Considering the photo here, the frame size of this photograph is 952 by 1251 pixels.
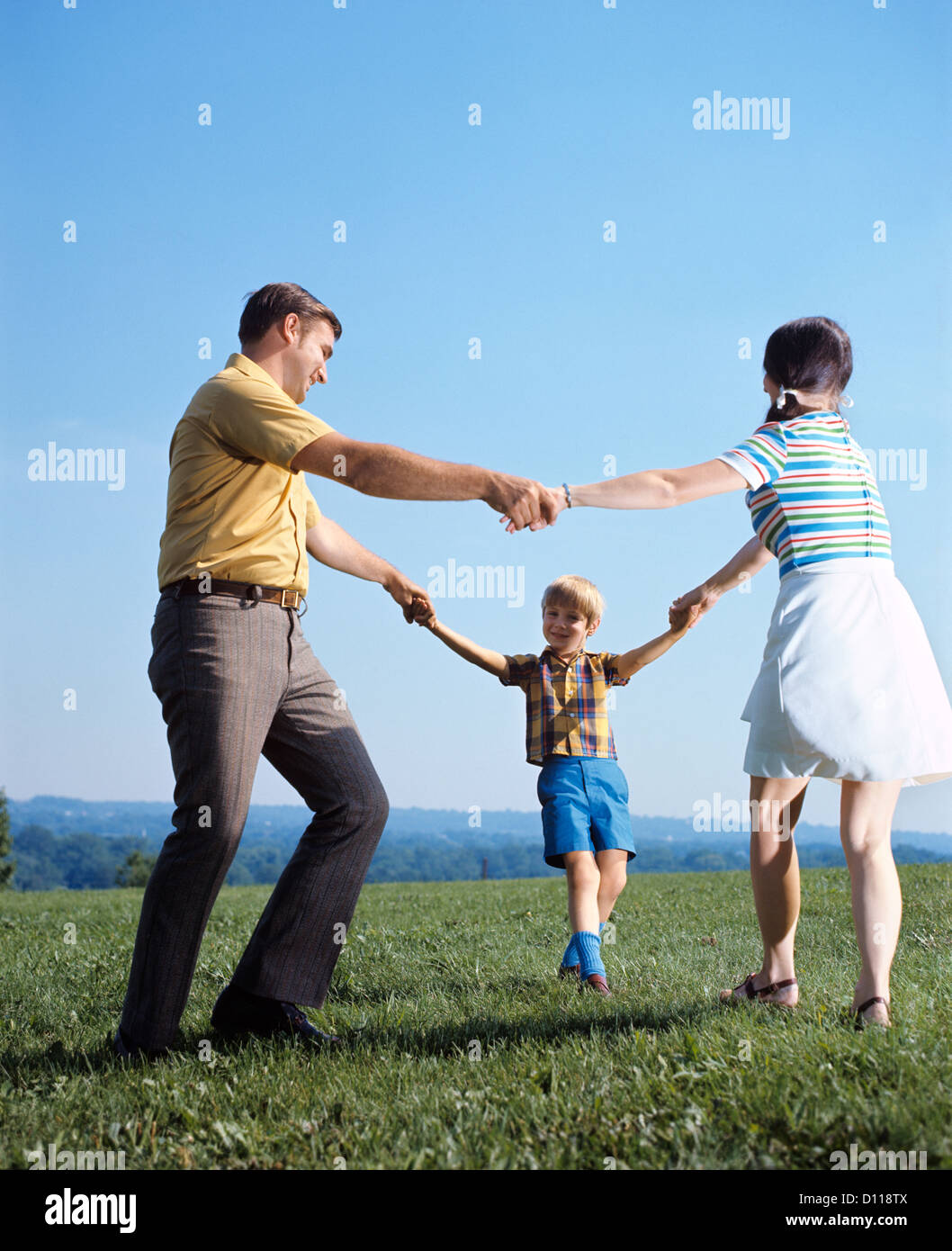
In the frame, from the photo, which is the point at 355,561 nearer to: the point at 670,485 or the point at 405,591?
the point at 405,591

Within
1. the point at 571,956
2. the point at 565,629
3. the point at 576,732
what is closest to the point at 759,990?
the point at 571,956

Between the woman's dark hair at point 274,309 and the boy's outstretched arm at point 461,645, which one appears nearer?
the woman's dark hair at point 274,309

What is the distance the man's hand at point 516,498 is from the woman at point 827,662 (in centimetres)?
13

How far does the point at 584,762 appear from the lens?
5496 millimetres

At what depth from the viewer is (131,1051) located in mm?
3883

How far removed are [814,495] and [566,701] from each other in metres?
2.09

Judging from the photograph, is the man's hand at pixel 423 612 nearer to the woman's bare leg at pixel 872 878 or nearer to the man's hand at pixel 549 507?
the man's hand at pixel 549 507

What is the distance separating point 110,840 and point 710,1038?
649 feet

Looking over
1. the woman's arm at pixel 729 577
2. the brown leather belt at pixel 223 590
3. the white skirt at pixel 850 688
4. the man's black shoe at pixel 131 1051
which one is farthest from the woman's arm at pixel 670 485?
the man's black shoe at pixel 131 1051

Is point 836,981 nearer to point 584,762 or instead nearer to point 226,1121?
point 584,762

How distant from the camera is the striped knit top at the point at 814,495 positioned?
151 inches

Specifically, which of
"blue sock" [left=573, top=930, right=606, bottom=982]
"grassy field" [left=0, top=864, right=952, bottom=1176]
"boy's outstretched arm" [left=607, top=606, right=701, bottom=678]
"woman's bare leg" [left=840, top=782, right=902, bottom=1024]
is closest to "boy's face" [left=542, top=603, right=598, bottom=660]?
"boy's outstretched arm" [left=607, top=606, right=701, bottom=678]
